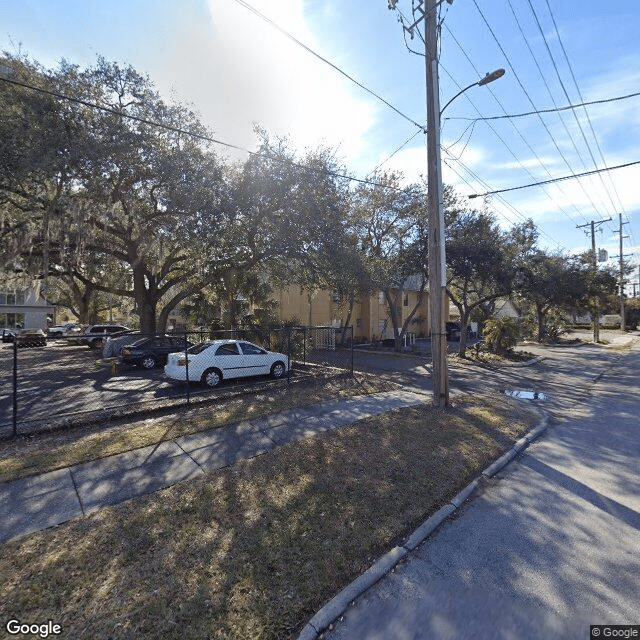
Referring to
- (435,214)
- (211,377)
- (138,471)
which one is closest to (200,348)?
(211,377)

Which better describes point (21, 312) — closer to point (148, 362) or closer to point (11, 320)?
point (11, 320)

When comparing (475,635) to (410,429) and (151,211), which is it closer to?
(410,429)

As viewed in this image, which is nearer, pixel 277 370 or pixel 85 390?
pixel 85 390

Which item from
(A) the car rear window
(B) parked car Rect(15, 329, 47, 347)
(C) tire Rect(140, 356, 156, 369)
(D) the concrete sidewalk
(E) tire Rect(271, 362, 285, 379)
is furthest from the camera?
(B) parked car Rect(15, 329, 47, 347)

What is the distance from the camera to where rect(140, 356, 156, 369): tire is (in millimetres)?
14781

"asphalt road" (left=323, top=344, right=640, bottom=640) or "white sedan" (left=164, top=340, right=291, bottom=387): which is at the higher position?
"white sedan" (left=164, top=340, right=291, bottom=387)

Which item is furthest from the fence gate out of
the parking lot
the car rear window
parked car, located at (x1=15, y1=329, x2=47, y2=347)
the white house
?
the white house

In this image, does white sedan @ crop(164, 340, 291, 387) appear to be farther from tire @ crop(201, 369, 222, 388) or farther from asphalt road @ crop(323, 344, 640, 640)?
asphalt road @ crop(323, 344, 640, 640)

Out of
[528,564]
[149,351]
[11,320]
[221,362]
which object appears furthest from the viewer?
[11,320]

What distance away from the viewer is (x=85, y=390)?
35.4 ft

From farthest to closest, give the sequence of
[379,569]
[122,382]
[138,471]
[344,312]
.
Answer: [344,312] → [122,382] → [138,471] → [379,569]

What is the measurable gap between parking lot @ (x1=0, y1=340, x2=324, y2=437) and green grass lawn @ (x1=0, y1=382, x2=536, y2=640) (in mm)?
4428

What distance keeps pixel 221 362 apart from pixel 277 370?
7.12ft

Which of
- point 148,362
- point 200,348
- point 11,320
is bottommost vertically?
point 148,362
